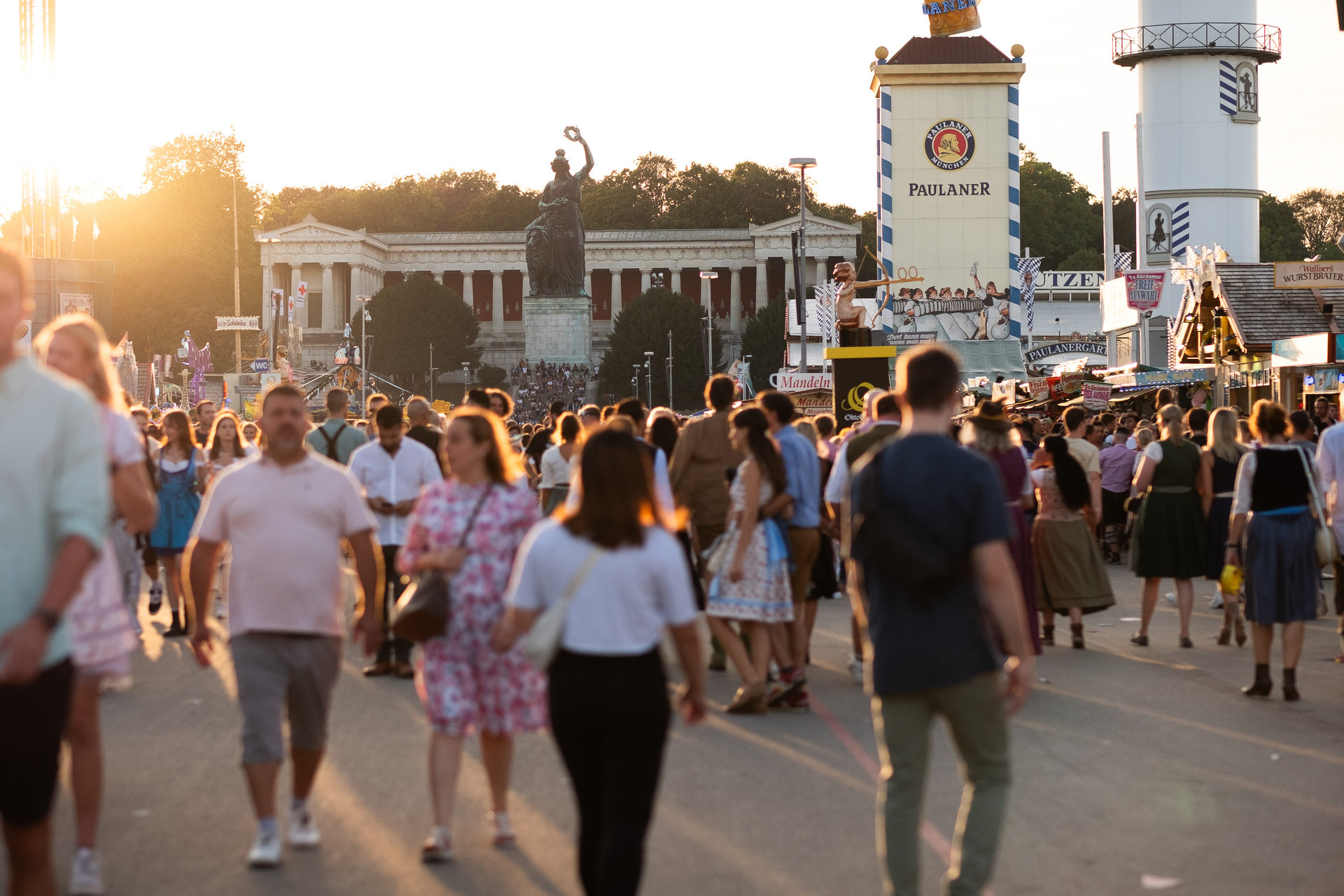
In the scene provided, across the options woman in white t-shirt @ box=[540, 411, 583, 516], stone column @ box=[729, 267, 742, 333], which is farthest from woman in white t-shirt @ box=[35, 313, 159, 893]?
stone column @ box=[729, 267, 742, 333]

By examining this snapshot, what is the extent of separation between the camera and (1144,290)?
41.1 meters

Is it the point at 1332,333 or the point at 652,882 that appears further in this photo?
the point at 1332,333

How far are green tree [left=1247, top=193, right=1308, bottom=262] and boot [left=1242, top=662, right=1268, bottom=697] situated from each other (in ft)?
284

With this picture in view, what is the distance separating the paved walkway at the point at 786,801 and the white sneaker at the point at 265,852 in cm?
5

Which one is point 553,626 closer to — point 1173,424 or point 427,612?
point 427,612

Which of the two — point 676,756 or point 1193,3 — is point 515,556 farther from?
point 1193,3

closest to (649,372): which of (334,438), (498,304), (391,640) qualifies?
(498,304)

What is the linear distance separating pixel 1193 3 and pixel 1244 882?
6534cm

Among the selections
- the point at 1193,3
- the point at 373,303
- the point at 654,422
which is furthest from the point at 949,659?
the point at 373,303

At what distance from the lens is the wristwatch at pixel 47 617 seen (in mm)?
3561

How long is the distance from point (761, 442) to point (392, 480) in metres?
2.63

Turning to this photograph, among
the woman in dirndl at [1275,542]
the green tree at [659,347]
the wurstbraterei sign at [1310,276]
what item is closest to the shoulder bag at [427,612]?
the woman in dirndl at [1275,542]

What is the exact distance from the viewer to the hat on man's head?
9414 mm

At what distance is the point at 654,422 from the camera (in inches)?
444
